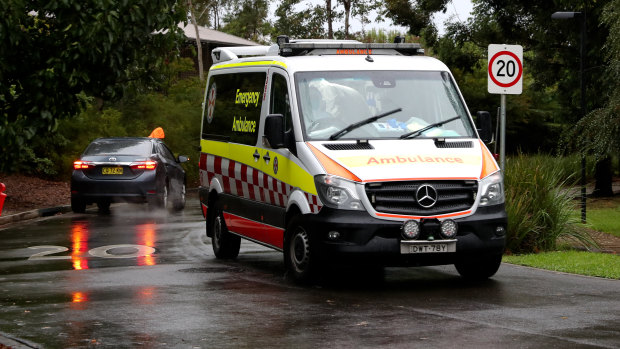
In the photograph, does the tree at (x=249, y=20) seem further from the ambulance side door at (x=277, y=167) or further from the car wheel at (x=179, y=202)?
the ambulance side door at (x=277, y=167)

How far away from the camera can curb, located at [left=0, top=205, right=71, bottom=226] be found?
21047 millimetres

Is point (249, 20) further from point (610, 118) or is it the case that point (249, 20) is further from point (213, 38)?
point (610, 118)

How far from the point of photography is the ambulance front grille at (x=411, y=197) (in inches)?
413

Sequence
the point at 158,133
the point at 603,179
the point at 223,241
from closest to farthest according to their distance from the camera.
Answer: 1. the point at 223,241
2. the point at 158,133
3. the point at 603,179

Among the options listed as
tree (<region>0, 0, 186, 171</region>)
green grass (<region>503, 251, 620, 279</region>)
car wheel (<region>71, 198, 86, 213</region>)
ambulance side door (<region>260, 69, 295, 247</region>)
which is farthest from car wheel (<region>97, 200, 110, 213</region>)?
ambulance side door (<region>260, 69, 295, 247</region>)

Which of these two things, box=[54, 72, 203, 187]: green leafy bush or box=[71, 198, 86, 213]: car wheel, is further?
box=[54, 72, 203, 187]: green leafy bush

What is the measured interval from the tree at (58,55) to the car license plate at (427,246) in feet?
13.1

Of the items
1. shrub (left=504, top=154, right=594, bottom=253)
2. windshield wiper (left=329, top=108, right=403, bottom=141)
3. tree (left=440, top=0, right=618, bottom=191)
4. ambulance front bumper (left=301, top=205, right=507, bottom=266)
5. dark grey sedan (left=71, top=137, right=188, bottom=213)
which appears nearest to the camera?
ambulance front bumper (left=301, top=205, right=507, bottom=266)

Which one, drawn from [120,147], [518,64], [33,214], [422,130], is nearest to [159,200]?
[120,147]

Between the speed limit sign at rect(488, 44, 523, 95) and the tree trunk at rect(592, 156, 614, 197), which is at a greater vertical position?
the speed limit sign at rect(488, 44, 523, 95)

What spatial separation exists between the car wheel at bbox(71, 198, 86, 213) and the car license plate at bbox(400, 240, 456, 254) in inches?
518

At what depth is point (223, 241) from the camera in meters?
13.8

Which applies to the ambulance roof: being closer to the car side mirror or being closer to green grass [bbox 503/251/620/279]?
the car side mirror

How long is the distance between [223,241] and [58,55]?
3.30 metres
